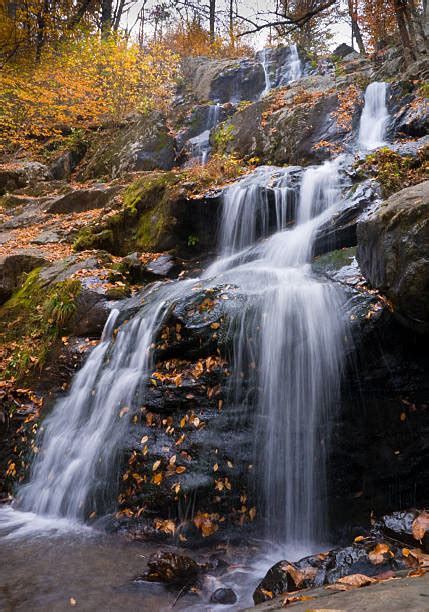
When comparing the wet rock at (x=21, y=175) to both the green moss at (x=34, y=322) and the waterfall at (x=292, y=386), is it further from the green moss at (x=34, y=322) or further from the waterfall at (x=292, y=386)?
the waterfall at (x=292, y=386)

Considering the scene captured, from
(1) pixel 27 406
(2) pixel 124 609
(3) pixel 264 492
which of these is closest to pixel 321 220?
(3) pixel 264 492

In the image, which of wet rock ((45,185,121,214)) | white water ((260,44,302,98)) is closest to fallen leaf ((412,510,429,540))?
wet rock ((45,185,121,214))

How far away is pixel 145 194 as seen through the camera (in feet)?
31.2

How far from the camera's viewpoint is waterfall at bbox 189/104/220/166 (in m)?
14.3

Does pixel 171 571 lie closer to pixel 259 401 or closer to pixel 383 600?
pixel 259 401

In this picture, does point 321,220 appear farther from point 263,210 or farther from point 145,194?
point 145,194

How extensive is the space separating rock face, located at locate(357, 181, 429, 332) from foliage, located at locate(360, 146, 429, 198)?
333 cm

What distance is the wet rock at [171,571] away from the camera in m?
3.11

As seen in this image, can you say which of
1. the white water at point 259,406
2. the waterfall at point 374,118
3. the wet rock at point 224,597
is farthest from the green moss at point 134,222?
the wet rock at point 224,597

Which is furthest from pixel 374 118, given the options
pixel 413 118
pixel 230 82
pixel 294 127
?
pixel 230 82

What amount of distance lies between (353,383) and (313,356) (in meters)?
0.49

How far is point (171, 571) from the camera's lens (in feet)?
10.3

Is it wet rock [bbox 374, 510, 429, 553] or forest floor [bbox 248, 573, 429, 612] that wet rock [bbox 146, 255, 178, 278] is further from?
forest floor [bbox 248, 573, 429, 612]

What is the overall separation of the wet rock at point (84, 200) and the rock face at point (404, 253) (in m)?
9.25
